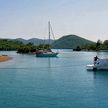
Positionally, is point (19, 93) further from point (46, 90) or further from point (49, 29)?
point (49, 29)

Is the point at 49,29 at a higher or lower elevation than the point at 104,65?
higher

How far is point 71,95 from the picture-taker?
31.1 meters

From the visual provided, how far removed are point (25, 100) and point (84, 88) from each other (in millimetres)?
9531

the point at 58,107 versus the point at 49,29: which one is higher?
the point at 49,29

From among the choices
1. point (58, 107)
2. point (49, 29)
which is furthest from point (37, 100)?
point (49, 29)

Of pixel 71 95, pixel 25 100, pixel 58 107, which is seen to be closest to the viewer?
pixel 58 107

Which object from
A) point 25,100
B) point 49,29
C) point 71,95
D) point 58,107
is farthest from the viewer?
point 49,29

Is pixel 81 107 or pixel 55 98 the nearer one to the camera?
pixel 81 107

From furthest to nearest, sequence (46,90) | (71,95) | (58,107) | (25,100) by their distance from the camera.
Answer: (46,90)
(71,95)
(25,100)
(58,107)

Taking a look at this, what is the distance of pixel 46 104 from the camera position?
2684 centimetres

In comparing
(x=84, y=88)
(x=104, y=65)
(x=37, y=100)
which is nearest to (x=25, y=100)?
(x=37, y=100)

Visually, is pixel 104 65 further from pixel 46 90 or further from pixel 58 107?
pixel 58 107

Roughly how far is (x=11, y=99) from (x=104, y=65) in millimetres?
31552

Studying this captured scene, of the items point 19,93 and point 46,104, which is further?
point 19,93
